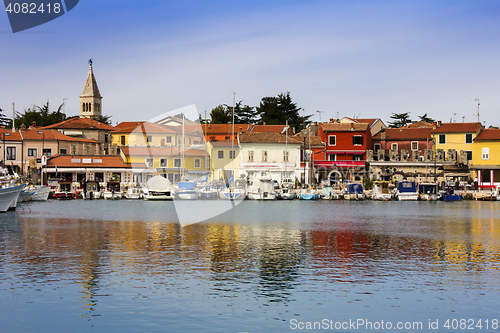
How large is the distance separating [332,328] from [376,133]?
304 feet

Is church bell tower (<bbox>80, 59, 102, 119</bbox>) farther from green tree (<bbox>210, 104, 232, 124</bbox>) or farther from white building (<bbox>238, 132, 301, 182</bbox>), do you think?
white building (<bbox>238, 132, 301, 182</bbox>)

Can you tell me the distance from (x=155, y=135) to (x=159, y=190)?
25.5 metres

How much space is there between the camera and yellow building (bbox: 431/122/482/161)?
90.2 metres

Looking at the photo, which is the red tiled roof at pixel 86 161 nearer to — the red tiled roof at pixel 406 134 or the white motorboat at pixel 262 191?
the white motorboat at pixel 262 191

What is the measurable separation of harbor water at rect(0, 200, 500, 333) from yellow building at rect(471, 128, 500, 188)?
5339 centimetres

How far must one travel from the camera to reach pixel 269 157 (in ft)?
298

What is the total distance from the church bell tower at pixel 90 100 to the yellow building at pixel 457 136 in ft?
264

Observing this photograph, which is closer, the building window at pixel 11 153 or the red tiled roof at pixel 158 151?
the building window at pixel 11 153

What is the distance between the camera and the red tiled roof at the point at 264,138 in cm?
9044

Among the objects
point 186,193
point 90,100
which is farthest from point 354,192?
point 90,100

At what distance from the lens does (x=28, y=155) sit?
299 ft

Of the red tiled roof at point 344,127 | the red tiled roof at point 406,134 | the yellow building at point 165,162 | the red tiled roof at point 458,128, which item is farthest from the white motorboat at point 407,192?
the yellow building at point 165,162
